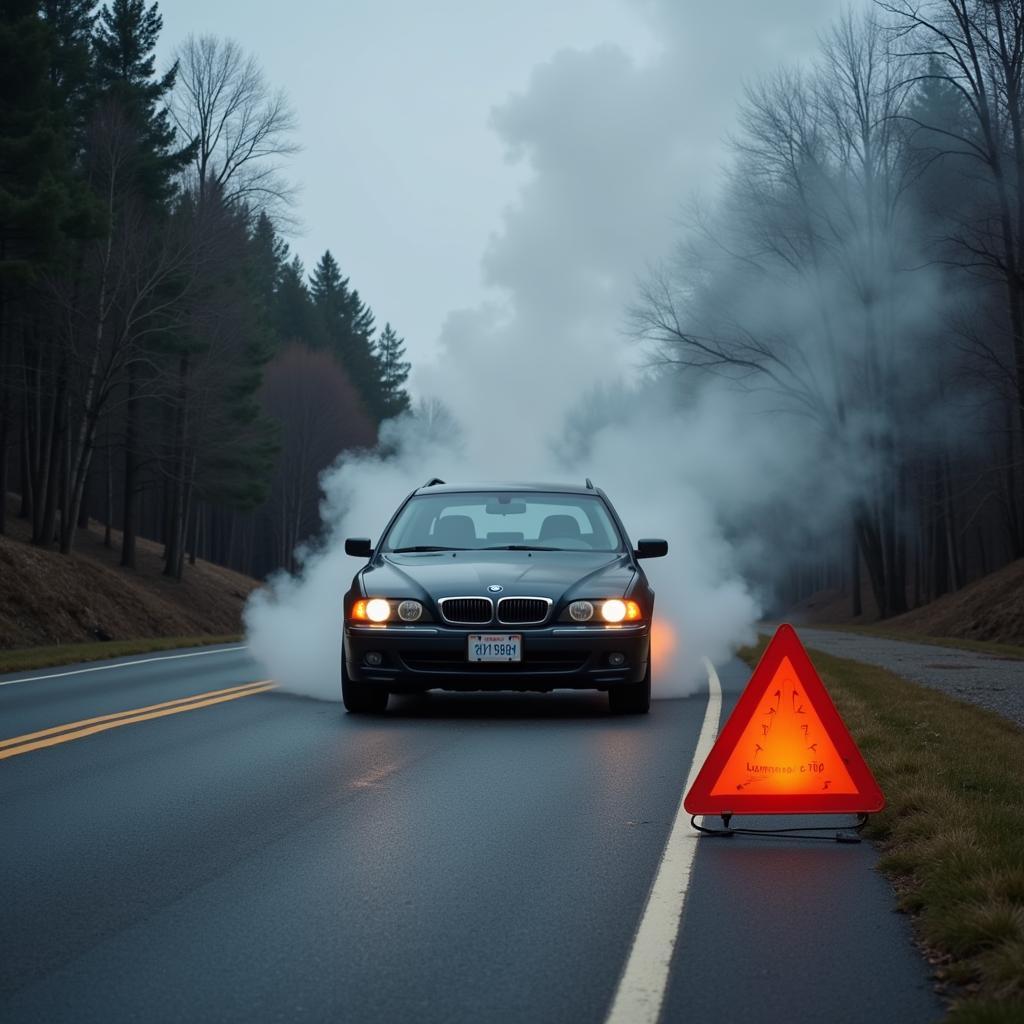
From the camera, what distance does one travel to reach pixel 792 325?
43.1m

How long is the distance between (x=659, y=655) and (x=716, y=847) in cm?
738

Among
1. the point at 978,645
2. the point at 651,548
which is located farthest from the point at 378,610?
the point at 978,645

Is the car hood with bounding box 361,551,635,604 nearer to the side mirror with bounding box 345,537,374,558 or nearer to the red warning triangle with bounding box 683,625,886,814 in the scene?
the side mirror with bounding box 345,537,374,558

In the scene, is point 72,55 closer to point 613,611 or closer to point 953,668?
point 953,668

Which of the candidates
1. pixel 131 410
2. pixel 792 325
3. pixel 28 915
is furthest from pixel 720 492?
pixel 28 915

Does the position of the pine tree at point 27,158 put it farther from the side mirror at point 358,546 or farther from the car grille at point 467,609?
the car grille at point 467,609

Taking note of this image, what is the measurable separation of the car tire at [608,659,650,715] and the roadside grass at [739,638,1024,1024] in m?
1.46

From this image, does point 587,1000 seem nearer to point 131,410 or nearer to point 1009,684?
point 1009,684

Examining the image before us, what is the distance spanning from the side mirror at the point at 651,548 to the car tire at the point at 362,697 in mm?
2357

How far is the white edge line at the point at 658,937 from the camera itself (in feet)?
13.6

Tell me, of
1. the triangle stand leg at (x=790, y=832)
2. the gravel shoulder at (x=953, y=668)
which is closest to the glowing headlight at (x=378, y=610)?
the triangle stand leg at (x=790, y=832)

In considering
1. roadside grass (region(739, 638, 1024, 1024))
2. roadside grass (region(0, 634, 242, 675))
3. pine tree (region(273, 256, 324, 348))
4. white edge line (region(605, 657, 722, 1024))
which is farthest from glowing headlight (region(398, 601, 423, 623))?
pine tree (region(273, 256, 324, 348))

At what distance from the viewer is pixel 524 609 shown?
11.0m

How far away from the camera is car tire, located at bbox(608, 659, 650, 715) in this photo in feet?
37.6
